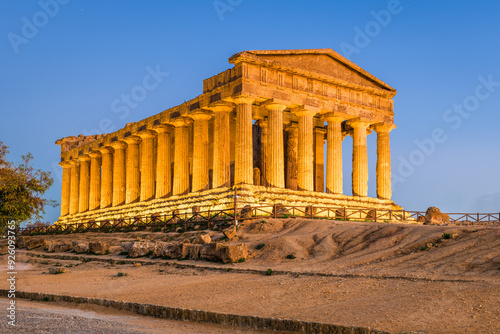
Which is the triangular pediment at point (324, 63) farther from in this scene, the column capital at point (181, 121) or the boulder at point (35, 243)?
the boulder at point (35, 243)

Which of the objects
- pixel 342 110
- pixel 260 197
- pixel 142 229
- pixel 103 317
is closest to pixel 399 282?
pixel 103 317

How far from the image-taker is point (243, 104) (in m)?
36.2

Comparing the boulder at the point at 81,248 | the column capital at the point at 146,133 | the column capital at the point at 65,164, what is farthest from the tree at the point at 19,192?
the column capital at the point at 65,164

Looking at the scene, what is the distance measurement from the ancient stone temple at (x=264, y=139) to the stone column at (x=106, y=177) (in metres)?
0.22

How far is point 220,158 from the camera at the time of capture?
123ft

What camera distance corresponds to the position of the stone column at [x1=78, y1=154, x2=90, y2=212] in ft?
187

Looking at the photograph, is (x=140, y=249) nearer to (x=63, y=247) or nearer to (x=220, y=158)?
(x=63, y=247)

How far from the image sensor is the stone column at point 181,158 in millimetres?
41334

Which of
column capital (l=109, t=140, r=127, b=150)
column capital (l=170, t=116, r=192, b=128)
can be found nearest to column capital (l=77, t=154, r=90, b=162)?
column capital (l=109, t=140, r=127, b=150)

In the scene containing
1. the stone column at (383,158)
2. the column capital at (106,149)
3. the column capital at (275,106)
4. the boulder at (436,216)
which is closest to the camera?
the boulder at (436,216)

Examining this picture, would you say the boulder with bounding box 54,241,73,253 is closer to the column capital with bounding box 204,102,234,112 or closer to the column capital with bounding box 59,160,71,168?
the column capital with bounding box 204,102,234,112

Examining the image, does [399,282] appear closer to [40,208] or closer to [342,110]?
[40,208]

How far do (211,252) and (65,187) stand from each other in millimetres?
44008

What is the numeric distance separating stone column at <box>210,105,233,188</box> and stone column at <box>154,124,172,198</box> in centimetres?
751
